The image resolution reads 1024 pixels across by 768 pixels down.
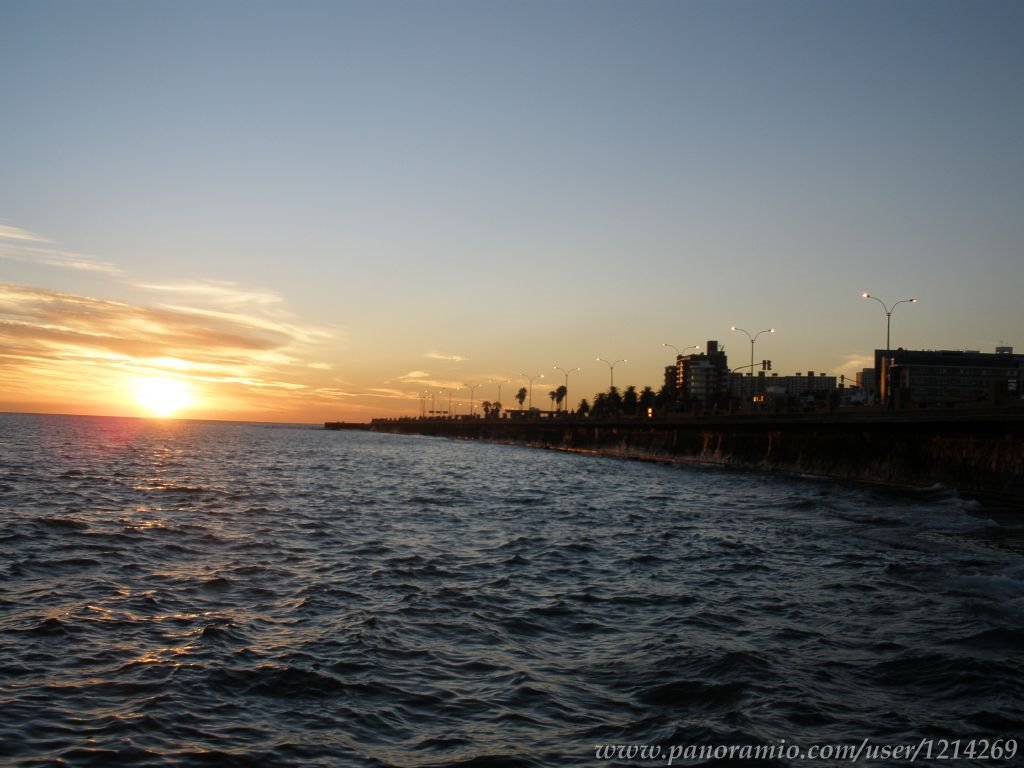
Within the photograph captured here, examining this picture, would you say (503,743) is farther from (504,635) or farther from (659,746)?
(504,635)

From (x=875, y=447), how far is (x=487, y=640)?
5541 cm

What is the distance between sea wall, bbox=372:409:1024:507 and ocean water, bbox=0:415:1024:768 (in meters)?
17.1

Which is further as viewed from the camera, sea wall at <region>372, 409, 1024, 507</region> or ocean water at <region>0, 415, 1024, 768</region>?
sea wall at <region>372, 409, 1024, 507</region>

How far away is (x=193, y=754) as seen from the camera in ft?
30.3

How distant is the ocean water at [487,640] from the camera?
32.7 feet

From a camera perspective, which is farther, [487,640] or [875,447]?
[875,447]

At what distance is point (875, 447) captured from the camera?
204 feet

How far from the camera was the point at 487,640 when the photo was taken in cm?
1445

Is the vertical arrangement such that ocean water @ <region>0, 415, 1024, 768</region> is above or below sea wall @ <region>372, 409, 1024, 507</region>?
below

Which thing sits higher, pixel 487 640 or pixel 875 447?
pixel 875 447

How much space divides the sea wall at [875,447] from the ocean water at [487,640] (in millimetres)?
17110

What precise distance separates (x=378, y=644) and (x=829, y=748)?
24.3ft

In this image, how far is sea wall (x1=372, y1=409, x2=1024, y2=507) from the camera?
46.6 metres

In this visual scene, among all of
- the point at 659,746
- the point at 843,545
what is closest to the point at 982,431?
the point at 843,545
